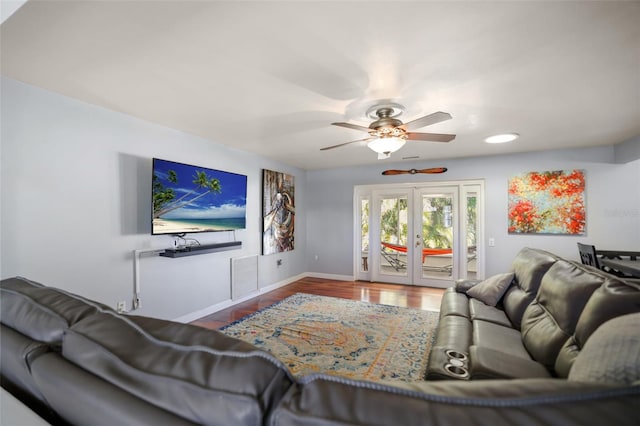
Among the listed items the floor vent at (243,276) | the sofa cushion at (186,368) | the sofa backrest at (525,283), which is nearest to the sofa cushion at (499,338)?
the sofa backrest at (525,283)

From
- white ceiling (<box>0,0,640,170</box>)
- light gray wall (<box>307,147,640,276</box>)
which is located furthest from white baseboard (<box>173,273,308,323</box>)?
white ceiling (<box>0,0,640,170</box>)

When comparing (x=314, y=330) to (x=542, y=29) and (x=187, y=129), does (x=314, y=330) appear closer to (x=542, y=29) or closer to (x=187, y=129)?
(x=187, y=129)

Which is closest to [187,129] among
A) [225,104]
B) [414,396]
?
[225,104]

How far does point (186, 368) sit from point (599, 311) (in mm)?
1772

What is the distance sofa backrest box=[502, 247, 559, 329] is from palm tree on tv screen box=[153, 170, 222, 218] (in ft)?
11.5

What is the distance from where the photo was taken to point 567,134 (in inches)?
144

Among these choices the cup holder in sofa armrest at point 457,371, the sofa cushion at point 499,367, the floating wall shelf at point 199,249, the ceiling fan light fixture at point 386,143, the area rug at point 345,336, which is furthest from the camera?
the floating wall shelf at point 199,249

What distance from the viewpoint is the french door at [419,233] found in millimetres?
5172

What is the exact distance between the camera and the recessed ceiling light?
3.62m

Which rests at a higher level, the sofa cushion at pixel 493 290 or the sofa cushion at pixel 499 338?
the sofa cushion at pixel 493 290

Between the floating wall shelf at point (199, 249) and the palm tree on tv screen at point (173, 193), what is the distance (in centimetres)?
43

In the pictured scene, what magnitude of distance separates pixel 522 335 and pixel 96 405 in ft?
8.07

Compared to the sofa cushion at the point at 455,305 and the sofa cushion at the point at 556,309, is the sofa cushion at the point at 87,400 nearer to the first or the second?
the sofa cushion at the point at 556,309

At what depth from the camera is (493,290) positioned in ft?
9.29
